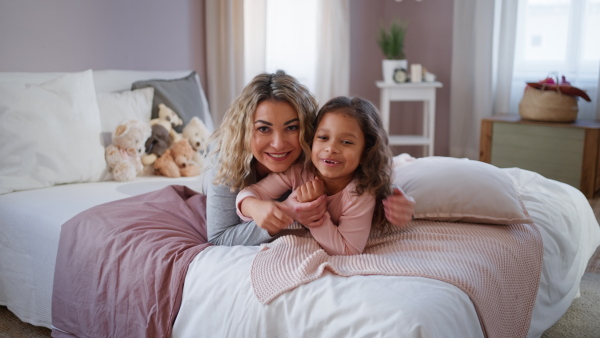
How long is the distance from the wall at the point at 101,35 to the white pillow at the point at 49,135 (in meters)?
0.49

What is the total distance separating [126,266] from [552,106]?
116 inches

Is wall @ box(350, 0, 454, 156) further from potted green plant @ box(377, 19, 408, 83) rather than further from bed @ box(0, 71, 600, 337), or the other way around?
bed @ box(0, 71, 600, 337)

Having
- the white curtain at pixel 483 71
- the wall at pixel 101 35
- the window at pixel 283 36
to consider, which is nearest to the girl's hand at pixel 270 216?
the wall at pixel 101 35

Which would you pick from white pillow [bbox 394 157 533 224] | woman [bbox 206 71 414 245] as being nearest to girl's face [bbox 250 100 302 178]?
woman [bbox 206 71 414 245]

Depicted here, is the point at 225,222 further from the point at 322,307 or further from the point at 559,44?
the point at 559,44

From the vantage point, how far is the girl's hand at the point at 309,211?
4.72ft

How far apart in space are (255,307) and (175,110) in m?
1.63

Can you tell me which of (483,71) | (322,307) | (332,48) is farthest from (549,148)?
(322,307)

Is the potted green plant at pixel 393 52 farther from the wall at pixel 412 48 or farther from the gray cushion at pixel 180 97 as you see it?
the gray cushion at pixel 180 97

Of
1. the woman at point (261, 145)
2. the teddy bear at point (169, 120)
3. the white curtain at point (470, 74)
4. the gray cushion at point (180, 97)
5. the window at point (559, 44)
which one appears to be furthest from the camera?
the white curtain at point (470, 74)

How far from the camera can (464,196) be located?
171cm

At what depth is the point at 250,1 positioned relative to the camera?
3891mm

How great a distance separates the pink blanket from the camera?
58.4 inches

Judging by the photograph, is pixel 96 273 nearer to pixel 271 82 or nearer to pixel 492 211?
pixel 271 82
